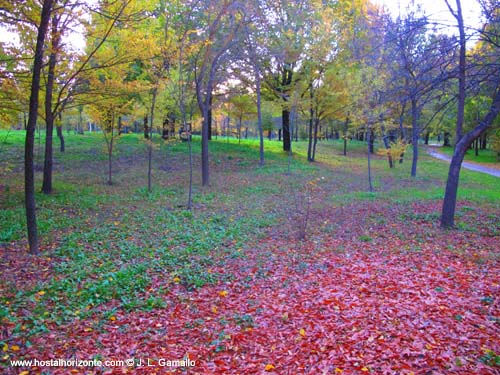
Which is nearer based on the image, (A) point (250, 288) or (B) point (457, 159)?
(A) point (250, 288)

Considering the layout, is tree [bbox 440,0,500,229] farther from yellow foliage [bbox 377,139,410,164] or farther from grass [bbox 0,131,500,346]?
yellow foliage [bbox 377,139,410,164]

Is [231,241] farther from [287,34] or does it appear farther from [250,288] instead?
[287,34]

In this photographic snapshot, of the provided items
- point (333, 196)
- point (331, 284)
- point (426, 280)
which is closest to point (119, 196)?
point (333, 196)

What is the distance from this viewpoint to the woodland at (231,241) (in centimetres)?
368

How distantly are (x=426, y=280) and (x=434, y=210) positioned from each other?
5.59 meters

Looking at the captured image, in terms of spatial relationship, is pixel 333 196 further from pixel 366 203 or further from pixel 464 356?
pixel 464 356

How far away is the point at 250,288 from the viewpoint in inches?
214

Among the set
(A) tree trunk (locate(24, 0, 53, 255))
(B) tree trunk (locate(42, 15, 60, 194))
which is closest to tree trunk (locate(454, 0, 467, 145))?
(A) tree trunk (locate(24, 0, 53, 255))

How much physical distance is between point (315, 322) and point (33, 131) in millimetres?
5613

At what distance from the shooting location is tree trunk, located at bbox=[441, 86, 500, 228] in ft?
24.8

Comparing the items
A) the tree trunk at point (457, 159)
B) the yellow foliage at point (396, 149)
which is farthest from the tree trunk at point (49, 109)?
the yellow foliage at point (396, 149)

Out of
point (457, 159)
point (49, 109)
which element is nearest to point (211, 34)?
point (49, 109)

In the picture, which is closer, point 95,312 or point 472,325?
point 472,325

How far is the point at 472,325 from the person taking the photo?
3809 mm
